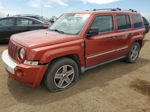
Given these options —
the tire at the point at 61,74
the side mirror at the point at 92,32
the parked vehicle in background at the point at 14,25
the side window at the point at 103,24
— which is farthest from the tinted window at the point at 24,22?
the tire at the point at 61,74

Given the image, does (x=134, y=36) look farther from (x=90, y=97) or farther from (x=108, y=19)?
(x=90, y=97)

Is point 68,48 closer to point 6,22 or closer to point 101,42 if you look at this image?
point 101,42

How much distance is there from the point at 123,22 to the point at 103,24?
94cm

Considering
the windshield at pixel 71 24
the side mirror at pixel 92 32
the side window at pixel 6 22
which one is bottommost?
the side mirror at pixel 92 32

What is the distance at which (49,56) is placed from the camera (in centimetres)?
264

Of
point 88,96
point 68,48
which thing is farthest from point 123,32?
point 88,96

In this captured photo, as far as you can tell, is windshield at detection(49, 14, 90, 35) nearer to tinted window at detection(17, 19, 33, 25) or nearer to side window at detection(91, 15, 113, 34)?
side window at detection(91, 15, 113, 34)

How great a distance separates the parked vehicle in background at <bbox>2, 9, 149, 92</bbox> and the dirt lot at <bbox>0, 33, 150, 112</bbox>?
0.32 meters

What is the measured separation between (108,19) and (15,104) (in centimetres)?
306

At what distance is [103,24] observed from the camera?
3658 millimetres

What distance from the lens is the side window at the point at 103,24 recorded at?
137 inches

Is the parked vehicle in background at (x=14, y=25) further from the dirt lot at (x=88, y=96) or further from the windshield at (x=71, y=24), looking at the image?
the dirt lot at (x=88, y=96)

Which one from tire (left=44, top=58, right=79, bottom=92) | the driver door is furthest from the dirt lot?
the driver door

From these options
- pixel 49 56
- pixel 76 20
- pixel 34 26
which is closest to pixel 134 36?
pixel 76 20
